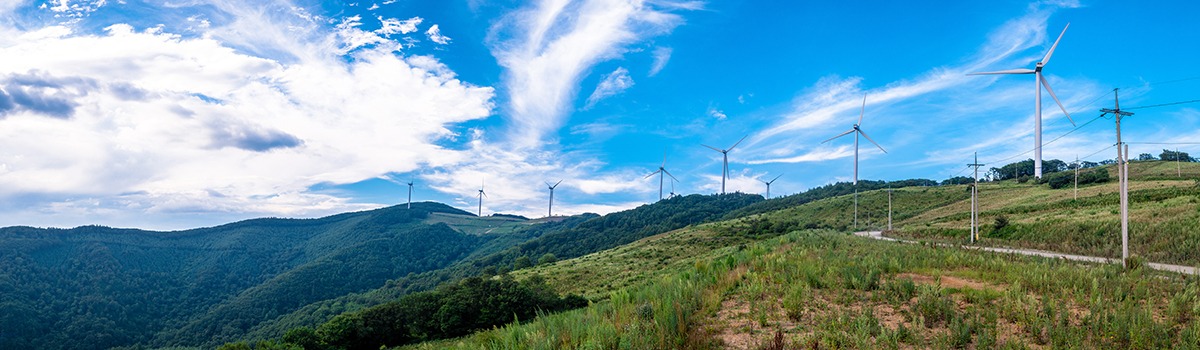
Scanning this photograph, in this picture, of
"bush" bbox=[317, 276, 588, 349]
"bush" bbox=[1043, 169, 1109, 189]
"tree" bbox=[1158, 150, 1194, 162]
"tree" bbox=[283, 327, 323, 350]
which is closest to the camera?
"bush" bbox=[317, 276, 588, 349]

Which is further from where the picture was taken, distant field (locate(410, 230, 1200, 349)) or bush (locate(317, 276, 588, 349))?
bush (locate(317, 276, 588, 349))

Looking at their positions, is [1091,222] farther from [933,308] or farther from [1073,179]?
[1073,179]

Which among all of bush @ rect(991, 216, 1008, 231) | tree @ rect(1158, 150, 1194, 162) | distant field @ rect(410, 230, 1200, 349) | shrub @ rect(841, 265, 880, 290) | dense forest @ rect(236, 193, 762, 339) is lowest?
dense forest @ rect(236, 193, 762, 339)

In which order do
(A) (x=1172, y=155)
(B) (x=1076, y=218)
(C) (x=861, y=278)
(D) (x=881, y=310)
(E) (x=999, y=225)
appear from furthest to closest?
(A) (x=1172, y=155)
(E) (x=999, y=225)
(B) (x=1076, y=218)
(C) (x=861, y=278)
(D) (x=881, y=310)

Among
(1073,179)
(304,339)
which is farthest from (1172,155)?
(304,339)

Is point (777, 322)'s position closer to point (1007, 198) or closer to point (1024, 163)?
point (1007, 198)

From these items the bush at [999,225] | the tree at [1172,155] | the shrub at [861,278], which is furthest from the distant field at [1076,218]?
the tree at [1172,155]

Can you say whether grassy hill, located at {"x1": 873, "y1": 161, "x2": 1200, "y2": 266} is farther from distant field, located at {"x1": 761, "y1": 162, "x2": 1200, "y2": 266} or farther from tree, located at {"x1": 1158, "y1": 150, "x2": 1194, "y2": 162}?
tree, located at {"x1": 1158, "y1": 150, "x2": 1194, "y2": 162}

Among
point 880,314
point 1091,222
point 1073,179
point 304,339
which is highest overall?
point 1073,179

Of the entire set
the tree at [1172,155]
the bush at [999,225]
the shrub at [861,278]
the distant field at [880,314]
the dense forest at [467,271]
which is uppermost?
the tree at [1172,155]

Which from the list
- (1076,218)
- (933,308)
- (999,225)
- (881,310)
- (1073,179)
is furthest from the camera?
(1073,179)

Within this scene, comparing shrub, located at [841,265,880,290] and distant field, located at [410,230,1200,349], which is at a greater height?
shrub, located at [841,265,880,290]

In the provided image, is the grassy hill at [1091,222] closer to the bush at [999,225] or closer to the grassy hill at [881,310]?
the bush at [999,225]

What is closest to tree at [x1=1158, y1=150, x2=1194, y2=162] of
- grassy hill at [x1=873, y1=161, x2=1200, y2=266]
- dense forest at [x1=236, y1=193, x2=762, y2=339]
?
grassy hill at [x1=873, y1=161, x2=1200, y2=266]
